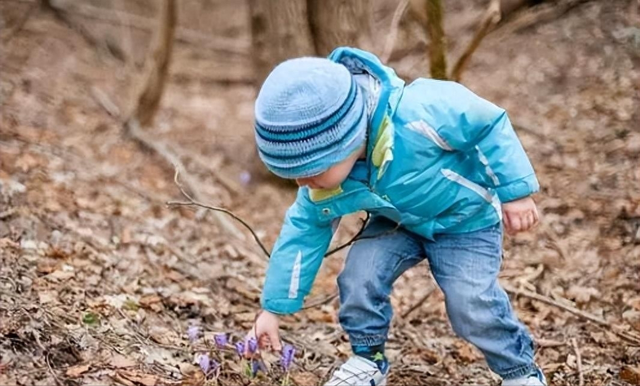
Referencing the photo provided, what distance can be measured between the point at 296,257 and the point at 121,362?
88 cm

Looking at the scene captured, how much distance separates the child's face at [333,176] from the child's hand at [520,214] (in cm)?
58

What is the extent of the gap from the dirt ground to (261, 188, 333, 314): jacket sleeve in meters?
0.50

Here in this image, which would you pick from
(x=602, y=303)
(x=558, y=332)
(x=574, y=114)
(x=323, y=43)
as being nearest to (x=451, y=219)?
(x=558, y=332)

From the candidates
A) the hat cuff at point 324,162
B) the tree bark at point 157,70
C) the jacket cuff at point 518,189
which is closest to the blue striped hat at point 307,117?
the hat cuff at point 324,162

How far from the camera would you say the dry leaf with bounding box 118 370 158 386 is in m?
3.52

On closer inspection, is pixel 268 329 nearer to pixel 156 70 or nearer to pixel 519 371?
pixel 519 371

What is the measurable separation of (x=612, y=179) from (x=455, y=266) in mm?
3313

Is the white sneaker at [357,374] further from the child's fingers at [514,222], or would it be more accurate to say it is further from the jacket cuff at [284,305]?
the child's fingers at [514,222]

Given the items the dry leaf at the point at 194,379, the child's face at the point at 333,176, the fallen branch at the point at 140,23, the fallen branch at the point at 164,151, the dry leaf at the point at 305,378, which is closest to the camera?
the child's face at the point at 333,176

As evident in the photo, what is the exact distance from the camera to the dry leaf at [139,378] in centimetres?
352

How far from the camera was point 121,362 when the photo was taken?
143 inches

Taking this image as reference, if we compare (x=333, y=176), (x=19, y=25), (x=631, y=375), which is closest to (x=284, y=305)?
(x=333, y=176)

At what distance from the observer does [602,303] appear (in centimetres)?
→ 487

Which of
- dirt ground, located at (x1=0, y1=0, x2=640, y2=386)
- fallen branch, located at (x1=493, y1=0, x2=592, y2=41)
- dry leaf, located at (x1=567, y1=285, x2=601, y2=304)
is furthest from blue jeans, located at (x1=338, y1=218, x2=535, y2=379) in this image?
fallen branch, located at (x1=493, y1=0, x2=592, y2=41)
